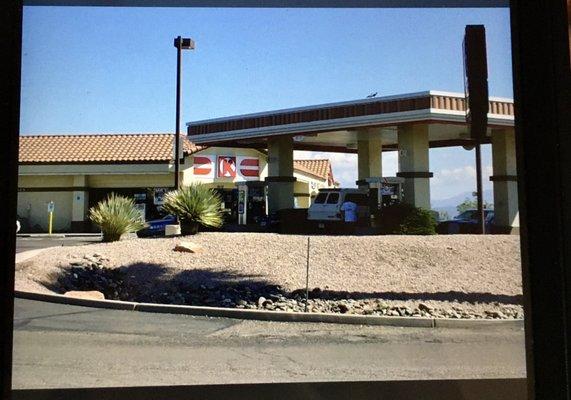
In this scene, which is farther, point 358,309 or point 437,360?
point 358,309

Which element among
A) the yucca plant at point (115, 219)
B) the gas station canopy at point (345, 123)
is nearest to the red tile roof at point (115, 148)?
the gas station canopy at point (345, 123)

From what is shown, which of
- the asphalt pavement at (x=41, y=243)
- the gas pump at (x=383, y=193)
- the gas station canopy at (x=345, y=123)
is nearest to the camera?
the asphalt pavement at (x=41, y=243)

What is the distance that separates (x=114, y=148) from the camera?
32812 mm

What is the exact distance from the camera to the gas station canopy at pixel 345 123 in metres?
21.3

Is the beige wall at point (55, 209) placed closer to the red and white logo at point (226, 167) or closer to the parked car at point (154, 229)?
the red and white logo at point (226, 167)

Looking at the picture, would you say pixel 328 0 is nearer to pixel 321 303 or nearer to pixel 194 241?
pixel 321 303

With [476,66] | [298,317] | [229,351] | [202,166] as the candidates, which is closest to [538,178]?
[476,66]

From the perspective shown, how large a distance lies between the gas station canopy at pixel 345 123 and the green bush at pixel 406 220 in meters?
3.18

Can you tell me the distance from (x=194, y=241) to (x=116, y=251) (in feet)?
7.96

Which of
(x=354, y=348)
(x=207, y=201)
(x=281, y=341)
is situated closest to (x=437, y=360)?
(x=354, y=348)

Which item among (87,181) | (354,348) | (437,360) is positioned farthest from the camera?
(87,181)

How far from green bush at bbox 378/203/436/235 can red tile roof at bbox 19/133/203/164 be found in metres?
14.4

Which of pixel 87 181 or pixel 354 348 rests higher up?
pixel 87 181

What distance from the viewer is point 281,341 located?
7426 mm
